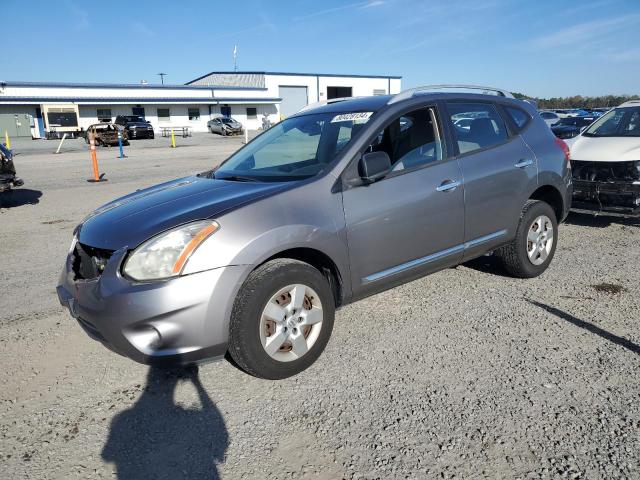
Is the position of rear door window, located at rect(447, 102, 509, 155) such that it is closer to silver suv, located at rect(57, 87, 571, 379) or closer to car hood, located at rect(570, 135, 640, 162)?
silver suv, located at rect(57, 87, 571, 379)

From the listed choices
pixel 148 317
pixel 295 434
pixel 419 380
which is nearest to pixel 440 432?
pixel 419 380

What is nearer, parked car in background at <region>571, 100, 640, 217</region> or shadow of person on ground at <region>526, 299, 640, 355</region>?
shadow of person on ground at <region>526, 299, 640, 355</region>

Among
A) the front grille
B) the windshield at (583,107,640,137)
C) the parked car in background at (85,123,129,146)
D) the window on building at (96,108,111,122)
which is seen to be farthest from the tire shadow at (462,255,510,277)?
the window on building at (96,108,111,122)

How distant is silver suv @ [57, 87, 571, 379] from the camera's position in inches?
110

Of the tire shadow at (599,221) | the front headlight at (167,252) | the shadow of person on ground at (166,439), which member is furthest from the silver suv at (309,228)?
the tire shadow at (599,221)

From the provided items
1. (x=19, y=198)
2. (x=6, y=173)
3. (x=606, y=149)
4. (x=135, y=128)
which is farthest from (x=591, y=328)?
(x=135, y=128)

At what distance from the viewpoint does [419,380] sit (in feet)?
10.4

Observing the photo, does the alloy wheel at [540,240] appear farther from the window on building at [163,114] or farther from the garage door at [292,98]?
the garage door at [292,98]

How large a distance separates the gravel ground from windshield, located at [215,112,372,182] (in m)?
1.35

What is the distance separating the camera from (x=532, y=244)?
4.82m

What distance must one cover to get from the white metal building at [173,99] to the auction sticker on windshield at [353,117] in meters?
34.4

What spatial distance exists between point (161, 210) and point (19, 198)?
9.80m

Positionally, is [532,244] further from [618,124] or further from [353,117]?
[618,124]

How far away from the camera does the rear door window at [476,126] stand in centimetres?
421
